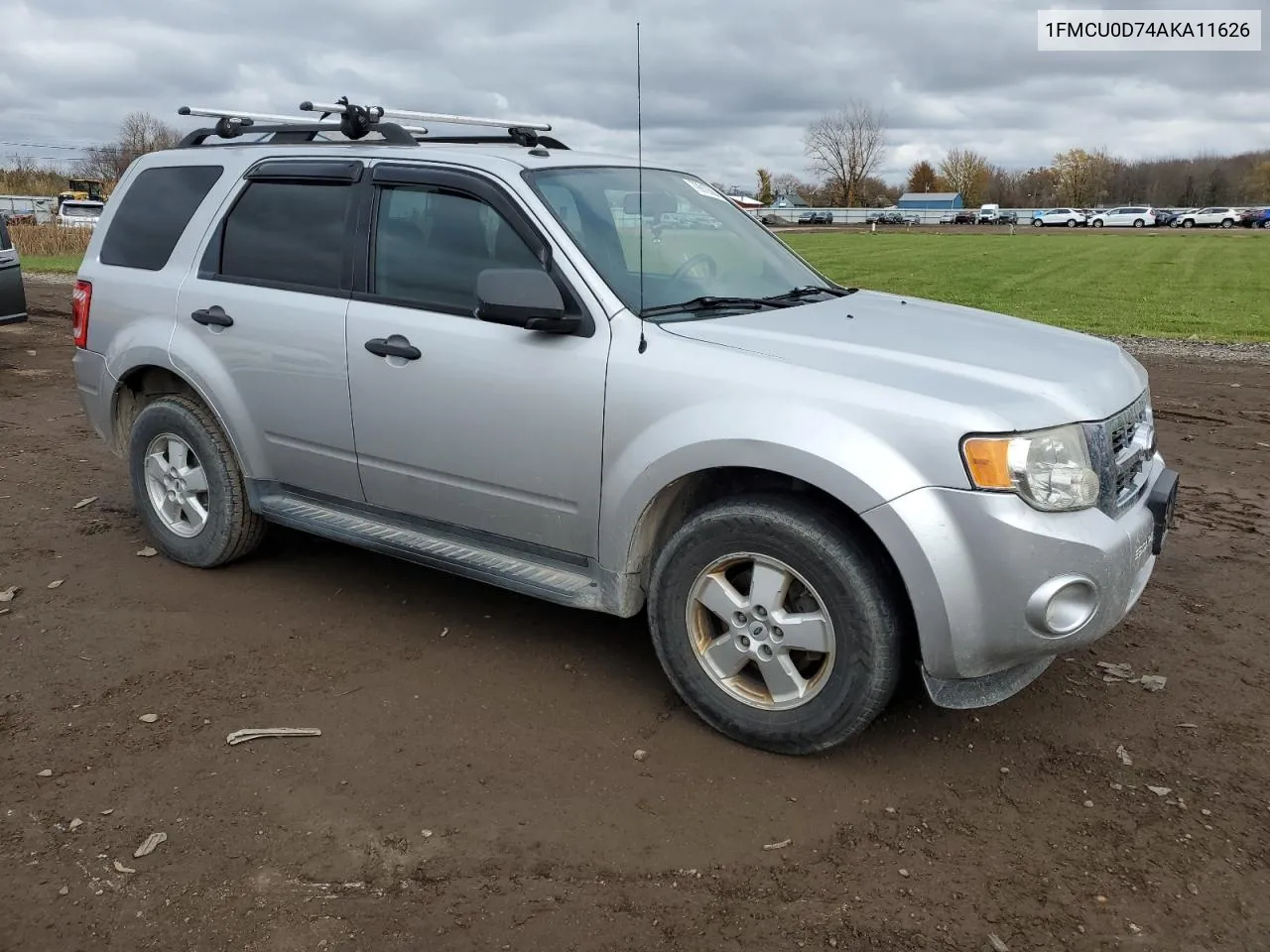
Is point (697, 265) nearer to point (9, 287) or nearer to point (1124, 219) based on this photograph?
point (9, 287)

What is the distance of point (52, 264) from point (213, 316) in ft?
73.6

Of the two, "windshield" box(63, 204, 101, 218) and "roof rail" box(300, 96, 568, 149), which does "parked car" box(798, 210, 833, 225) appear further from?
"roof rail" box(300, 96, 568, 149)

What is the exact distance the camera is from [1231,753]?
357 cm

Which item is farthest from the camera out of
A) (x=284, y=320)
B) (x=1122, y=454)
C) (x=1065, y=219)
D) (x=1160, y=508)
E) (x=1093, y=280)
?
(x=1065, y=219)

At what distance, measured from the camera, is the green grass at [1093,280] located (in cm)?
1577

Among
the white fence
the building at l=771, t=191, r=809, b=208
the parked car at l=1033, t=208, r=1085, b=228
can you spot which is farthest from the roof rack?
the building at l=771, t=191, r=809, b=208

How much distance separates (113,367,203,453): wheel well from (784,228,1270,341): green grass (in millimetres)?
12303

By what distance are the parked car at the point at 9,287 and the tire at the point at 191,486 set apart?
259 inches

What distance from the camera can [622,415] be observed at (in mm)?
3604

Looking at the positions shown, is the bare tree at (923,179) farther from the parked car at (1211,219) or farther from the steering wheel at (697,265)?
the steering wheel at (697,265)

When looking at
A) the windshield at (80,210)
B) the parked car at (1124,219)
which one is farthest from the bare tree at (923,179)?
the windshield at (80,210)

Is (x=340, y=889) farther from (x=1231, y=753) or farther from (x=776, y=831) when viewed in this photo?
(x=1231, y=753)

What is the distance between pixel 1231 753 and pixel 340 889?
286 cm

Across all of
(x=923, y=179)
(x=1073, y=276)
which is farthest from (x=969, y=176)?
(x=1073, y=276)
